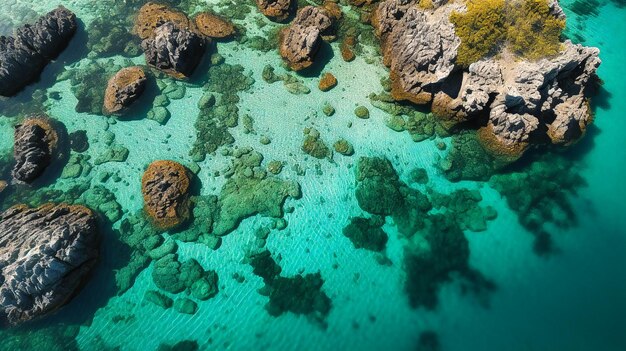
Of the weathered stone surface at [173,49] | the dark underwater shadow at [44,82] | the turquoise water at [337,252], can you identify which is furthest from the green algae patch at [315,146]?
the dark underwater shadow at [44,82]

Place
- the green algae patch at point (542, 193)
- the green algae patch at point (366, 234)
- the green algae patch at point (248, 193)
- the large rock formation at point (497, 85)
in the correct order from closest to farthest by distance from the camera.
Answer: the green algae patch at point (366, 234), the green algae patch at point (248, 193), the green algae patch at point (542, 193), the large rock formation at point (497, 85)

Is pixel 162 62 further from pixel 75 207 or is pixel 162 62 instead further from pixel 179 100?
pixel 75 207

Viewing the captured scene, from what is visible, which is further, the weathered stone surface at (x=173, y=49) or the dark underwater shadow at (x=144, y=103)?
the weathered stone surface at (x=173, y=49)

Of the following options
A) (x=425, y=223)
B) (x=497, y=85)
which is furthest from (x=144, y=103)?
(x=497, y=85)

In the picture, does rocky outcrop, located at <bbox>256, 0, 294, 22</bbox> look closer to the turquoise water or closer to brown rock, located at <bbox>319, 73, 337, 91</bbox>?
the turquoise water

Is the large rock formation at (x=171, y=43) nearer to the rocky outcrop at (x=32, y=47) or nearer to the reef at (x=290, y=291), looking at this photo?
the rocky outcrop at (x=32, y=47)

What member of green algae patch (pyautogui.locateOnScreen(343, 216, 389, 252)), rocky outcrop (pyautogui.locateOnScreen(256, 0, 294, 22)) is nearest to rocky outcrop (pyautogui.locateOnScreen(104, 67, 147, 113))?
rocky outcrop (pyautogui.locateOnScreen(256, 0, 294, 22))
